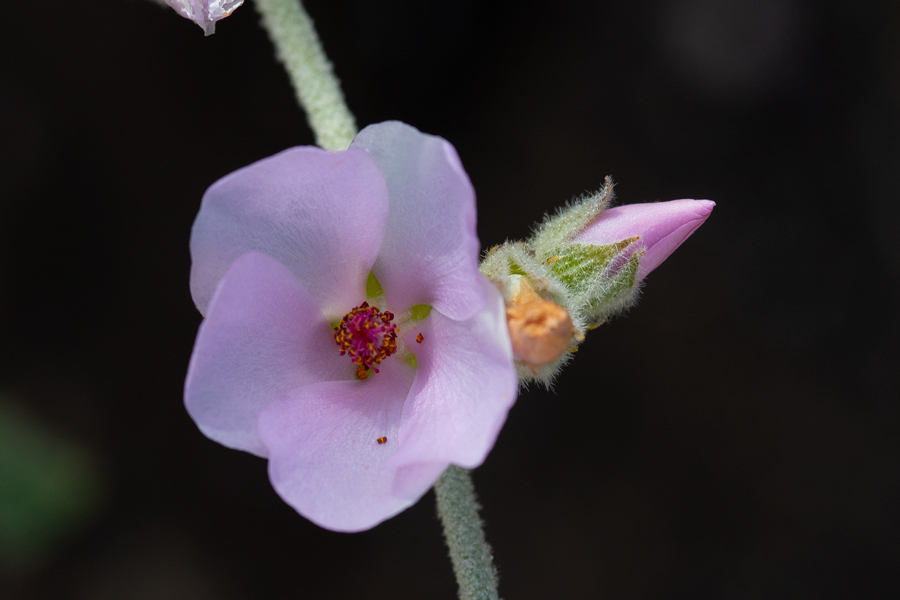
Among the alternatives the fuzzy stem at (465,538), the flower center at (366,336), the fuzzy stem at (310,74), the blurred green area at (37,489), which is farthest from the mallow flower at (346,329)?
the blurred green area at (37,489)

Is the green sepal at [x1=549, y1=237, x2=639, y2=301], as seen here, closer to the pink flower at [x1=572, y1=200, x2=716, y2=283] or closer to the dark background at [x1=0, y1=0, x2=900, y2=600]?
the pink flower at [x1=572, y1=200, x2=716, y2=283]

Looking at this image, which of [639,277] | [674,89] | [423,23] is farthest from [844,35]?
[639,277]

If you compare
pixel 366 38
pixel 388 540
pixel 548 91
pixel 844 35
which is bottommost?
pixel 388 540

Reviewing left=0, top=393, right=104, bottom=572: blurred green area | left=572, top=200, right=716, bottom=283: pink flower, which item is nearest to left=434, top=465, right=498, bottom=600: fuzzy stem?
left=572, top=200, right=716, bottom=283: pink flower

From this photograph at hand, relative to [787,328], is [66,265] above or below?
above

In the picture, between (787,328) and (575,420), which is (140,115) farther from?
(787,328)

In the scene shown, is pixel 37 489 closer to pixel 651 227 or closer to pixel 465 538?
pixel 465 538

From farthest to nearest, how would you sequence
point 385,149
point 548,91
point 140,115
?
1. point 548,91
2. point 140,115
3. point 385,149
